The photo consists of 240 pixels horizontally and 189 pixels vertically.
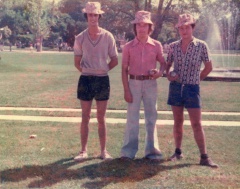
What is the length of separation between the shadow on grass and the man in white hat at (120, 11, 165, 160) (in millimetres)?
254

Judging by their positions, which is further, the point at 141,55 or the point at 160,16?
the point at 160,16

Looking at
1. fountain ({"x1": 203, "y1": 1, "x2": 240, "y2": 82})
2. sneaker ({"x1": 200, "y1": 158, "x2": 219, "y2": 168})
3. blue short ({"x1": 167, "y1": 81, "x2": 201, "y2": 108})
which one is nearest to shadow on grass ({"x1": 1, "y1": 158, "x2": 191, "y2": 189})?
sneaker ({"x1": 200, "y1": 158, "x2": 219, "y2": 168})

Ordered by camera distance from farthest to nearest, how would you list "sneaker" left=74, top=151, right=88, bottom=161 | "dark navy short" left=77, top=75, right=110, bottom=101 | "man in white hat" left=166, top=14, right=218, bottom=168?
"sneaker" left=74, top=151, right=88, bottom=161, "dark navy short" left=77, top=75, right=110, bottom=101, "man in white hat" left=166, top=14, right=218, bottom=168

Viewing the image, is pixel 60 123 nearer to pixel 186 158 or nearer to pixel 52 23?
pixel 186 158

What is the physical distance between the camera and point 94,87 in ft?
18.1

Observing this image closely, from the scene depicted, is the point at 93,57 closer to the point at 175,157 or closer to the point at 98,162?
the point at 98,162

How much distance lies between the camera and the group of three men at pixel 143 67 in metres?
5.41

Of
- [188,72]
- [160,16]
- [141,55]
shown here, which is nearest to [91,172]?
[141,55]

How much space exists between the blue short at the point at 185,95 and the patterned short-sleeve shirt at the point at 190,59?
7 cm

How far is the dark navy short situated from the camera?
5.51 metres

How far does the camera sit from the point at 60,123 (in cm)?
Result: 827

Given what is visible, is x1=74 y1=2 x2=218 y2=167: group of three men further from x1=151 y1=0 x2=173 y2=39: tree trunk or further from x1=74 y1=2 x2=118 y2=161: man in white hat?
x1=151 y1=0 x2=173 y2=39: tree trunk

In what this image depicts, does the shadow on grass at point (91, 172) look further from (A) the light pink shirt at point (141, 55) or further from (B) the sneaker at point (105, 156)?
(A) the light pink shirt at point (141, 55)

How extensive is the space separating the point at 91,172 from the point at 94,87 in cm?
103
